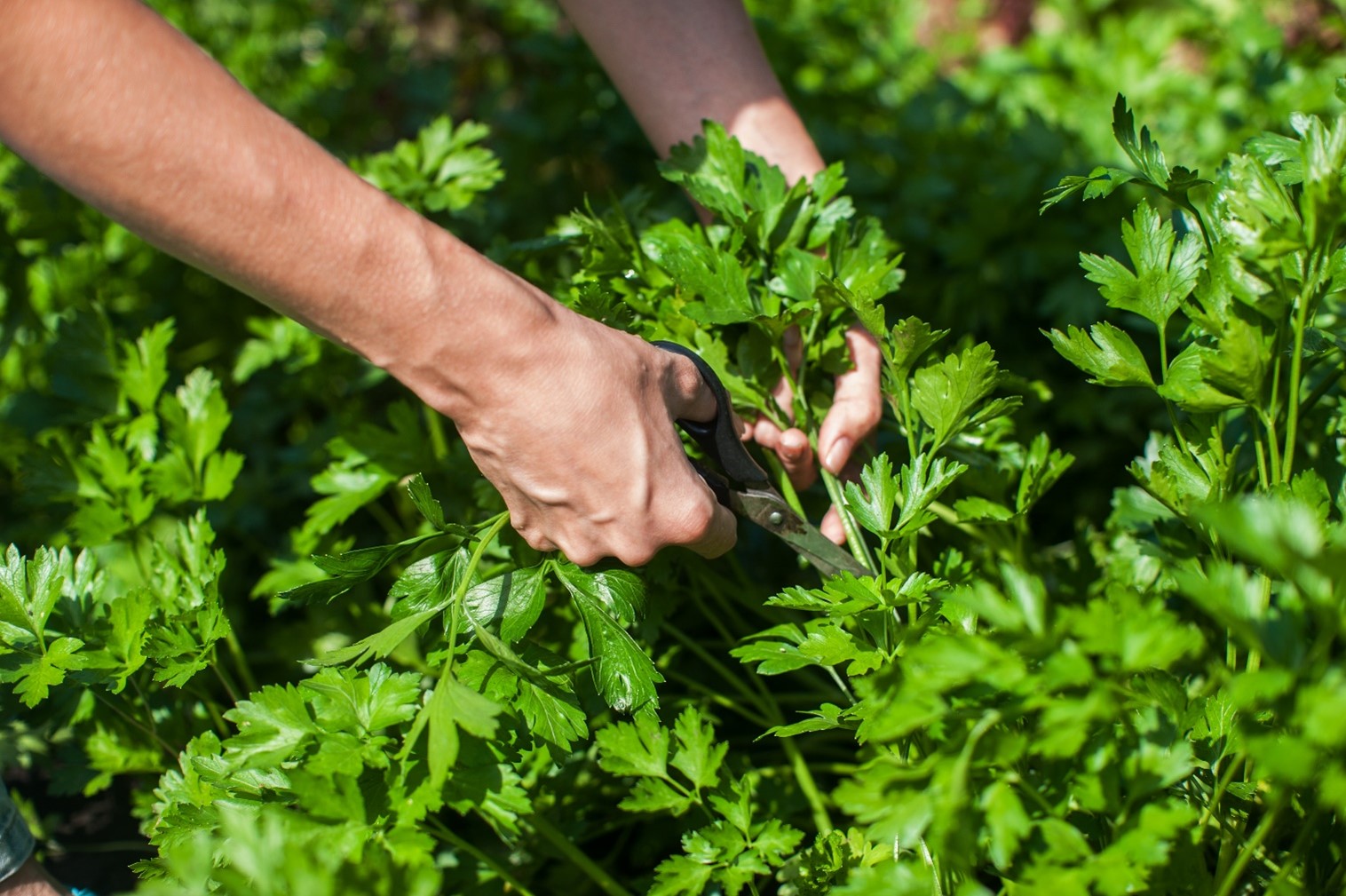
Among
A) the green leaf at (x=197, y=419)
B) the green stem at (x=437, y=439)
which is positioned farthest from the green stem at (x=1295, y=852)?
the green leaf at (x=197, y=419)

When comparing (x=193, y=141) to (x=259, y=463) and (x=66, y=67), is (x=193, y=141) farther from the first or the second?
(x=259, y=463)

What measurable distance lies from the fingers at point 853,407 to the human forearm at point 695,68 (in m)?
0.34

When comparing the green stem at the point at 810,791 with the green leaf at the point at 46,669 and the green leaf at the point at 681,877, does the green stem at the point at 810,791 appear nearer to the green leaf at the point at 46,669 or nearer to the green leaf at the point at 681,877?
the green leaf at the point at 681,877

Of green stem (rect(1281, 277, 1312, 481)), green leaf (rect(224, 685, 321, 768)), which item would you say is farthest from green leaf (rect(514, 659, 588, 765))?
green stem (rect(1281, 277, 1312, 481))

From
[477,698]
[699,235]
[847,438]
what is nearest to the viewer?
[477,698]

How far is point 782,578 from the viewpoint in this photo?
172cm

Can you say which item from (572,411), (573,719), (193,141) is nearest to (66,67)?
(193,141)

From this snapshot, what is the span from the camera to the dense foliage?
852 mm

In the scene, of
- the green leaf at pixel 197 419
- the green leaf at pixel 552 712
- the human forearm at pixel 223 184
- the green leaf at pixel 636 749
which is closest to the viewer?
the human forearm at pixel 223 184

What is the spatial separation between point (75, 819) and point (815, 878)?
49.7 inches

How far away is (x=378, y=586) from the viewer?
1.88 m

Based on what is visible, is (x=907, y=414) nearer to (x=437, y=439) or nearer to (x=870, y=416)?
(x=870, y=416)

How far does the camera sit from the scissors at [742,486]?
1198mm

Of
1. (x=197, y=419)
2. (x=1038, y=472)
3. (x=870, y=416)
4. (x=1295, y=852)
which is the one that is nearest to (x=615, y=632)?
(x=870, y=416)
